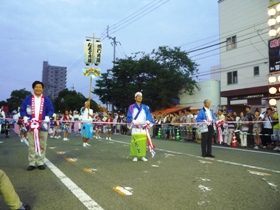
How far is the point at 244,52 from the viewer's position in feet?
85.6

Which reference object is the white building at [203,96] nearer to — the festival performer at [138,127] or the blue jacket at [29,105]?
the festival performer at [138,127]

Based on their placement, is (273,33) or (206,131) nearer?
(206,131)

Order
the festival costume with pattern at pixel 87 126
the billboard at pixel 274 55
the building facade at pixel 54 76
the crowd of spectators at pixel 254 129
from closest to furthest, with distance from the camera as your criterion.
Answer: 1. the crowd of spectators at pixel 254 129
2. the festival costume with pattern at pixel 87 126
3. the billboard at pixel 274 55
4. the building facade at pixel 54 76

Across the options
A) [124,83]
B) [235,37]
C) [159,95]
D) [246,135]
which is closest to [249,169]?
[246,135]

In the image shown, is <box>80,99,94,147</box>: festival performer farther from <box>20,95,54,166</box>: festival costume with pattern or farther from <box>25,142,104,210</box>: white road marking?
<box>25,142,104,210</box>: white road marking

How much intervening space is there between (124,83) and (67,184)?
2981cm

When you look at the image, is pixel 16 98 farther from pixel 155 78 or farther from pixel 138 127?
pixel 138 127

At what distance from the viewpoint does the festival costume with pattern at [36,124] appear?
21.2 ft

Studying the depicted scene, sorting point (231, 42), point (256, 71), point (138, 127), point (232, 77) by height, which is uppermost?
point (231, 42)

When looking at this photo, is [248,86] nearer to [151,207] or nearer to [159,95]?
[159,95]

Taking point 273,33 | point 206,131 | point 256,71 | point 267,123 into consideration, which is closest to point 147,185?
point 206,131

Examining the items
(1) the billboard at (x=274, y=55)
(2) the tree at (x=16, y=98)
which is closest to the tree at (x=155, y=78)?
(1) the billboard at (x=274, y=55)

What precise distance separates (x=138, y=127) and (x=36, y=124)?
2.80 meters

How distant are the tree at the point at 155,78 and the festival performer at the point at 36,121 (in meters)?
25.1
